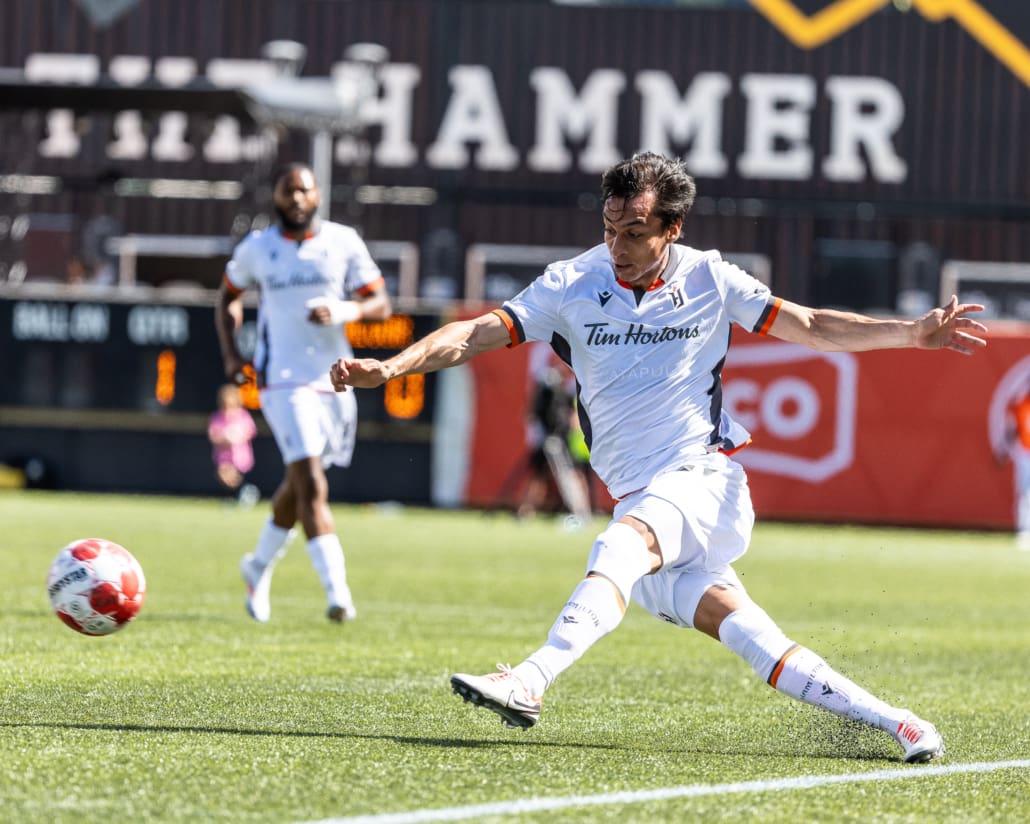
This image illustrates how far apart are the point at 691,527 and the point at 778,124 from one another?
29046mm

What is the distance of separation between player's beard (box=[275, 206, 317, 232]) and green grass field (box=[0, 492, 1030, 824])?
2252 mm

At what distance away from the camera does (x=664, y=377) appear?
632 cm

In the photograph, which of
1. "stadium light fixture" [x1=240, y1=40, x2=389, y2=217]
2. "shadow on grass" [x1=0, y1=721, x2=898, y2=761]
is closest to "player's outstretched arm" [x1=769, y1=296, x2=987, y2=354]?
"shadow on grass" [x1=0, y1=721, x2=898, y2=761]

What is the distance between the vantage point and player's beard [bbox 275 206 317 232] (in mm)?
10443

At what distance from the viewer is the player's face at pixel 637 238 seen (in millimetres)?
6102

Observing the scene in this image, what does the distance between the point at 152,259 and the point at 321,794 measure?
1153 inches

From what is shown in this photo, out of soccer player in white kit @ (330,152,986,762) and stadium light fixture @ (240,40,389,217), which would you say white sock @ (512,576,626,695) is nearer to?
soccer player in white kit @ (330,152,986,762)

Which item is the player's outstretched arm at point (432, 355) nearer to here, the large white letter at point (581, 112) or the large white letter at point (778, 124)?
the large white letter at point (581, 112)

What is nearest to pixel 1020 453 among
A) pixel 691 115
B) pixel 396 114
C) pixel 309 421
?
pixel 691 115

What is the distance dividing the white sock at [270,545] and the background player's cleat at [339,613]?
0.44 metres

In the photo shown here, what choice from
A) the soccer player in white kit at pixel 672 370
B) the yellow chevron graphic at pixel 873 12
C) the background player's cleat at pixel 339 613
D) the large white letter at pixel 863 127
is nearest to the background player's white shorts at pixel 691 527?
the soccer player in white kit at pixel 672 370

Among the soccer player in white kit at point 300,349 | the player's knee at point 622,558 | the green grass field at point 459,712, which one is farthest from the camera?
the soccer player in white kit at point 300,349

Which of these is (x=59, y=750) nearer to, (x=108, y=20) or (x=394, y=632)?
(x=394, y=632)

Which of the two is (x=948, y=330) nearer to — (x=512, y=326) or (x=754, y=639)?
(x=754, y=639)
